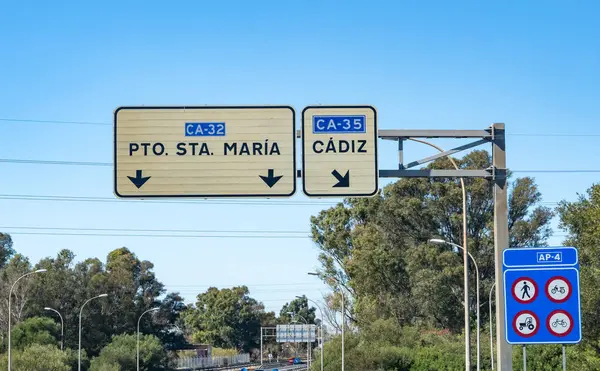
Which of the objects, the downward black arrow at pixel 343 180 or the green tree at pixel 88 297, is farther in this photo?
the green tree at pixel 88 297

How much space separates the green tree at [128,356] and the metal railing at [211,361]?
15070mm

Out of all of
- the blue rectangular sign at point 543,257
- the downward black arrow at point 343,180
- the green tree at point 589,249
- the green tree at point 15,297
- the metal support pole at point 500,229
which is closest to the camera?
the blue rectangular sign at point 543,257

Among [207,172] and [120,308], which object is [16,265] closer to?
[120,308]

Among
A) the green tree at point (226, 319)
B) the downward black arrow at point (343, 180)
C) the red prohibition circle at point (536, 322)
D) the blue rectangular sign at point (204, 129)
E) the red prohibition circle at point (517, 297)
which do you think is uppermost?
the blue rectangular sign at point (204, 129)

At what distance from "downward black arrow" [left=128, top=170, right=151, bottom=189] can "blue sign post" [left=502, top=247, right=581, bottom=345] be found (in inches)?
222

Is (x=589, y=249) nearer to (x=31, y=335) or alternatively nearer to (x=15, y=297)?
(x=31, y=335)

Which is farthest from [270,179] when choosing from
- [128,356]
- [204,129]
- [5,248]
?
[5,248]

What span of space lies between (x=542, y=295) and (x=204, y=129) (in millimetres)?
5685

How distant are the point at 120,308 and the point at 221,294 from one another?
48.7m

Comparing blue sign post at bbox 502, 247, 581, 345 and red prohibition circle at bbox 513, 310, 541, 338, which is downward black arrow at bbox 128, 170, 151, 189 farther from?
red prohibition circle at bbox 513, 310, 541, 338

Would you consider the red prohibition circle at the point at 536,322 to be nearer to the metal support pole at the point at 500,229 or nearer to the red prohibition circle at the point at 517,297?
the red prohibition circle at the point at 517,297

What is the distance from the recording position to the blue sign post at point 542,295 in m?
12.3

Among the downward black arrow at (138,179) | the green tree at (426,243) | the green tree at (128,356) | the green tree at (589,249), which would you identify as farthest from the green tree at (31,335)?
the downward black arrow at (138,179)

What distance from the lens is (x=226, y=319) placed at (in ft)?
452
